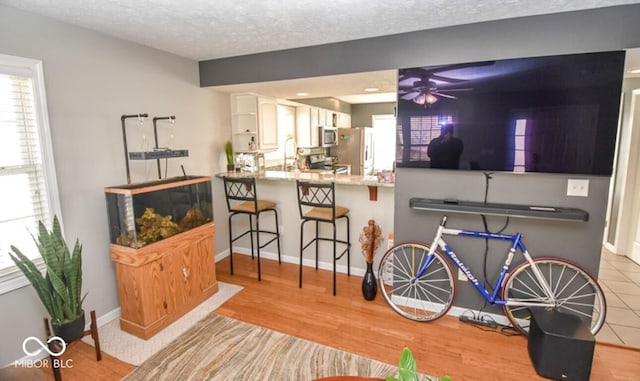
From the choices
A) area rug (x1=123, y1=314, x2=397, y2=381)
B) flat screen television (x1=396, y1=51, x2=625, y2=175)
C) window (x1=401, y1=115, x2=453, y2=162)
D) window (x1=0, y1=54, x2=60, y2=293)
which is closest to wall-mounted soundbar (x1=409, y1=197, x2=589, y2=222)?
flat screen television (x1=396, y1=51, x2=625, y2=175)

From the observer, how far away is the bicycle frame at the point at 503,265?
7.95 ft

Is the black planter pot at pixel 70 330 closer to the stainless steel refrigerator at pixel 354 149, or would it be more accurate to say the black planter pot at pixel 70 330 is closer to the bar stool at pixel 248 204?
the bar stool at pixel 248 204

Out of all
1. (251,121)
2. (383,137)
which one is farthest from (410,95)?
(383,137)

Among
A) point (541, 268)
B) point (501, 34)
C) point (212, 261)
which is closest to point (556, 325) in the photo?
point (541, 268)

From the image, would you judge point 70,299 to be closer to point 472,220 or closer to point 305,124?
point 472,220

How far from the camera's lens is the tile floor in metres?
2.48

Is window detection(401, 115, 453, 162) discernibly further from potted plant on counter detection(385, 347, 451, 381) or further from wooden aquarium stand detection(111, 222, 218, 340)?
wooden aquarium stand detection(111, 222, 218, 340)

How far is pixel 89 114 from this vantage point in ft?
8.14

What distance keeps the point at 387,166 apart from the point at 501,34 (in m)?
5.75

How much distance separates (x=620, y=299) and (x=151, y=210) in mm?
4402

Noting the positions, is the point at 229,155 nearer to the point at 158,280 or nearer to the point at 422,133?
the point at 158,280

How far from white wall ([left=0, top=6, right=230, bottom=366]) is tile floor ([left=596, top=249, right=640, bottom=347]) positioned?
4153 mm

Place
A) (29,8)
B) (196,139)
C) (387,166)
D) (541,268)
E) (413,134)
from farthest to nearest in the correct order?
(387,166)
(196,139)
(413,134)
(541,268)
(29,8)

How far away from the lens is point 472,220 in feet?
8.64
